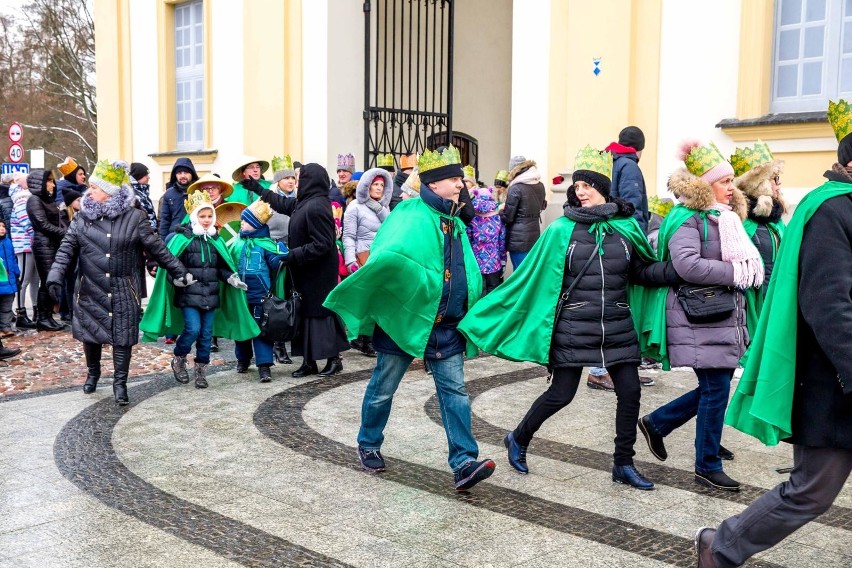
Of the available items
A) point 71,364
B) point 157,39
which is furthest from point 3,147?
point 71,364

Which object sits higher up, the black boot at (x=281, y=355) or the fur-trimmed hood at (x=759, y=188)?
the fur-trimmed hood at (x=759, y=188)

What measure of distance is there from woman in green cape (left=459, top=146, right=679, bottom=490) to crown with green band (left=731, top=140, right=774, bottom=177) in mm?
1431

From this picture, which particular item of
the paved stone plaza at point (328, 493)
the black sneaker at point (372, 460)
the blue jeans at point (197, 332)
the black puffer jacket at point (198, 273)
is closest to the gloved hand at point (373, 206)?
the black puffer jacket at point (198, 273)

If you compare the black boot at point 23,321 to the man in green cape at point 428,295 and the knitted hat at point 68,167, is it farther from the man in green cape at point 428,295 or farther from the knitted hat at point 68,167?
the man in green cape at point 428,295

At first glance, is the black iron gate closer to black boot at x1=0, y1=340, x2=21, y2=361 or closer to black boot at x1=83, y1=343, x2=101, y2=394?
black boot at x1=0, y1=340, x2=21, y2=361

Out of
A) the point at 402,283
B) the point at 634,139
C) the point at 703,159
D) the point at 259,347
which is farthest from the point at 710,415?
the point at 259,347

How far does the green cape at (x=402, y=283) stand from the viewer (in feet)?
17.0

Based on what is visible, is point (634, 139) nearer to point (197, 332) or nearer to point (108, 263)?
point (197, 332)

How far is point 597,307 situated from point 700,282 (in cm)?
54

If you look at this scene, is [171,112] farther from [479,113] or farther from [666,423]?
[666,423]

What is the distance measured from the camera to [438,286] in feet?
17.2

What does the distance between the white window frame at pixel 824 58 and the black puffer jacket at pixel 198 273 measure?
5.92 m

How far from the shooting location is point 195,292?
26.3ft

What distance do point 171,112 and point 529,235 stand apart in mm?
9566
